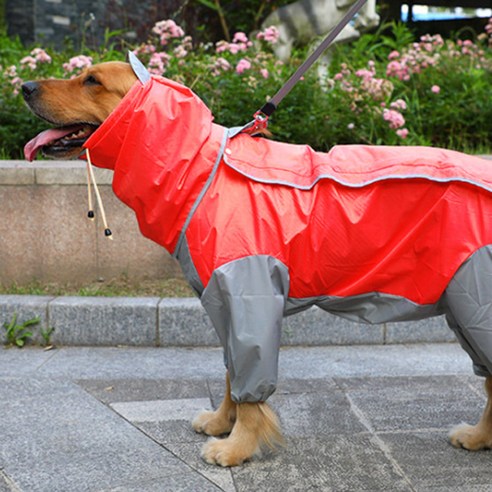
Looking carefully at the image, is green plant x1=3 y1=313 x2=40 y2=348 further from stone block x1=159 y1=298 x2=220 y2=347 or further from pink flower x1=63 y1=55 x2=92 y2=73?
pink flower x1=63 y1=55 x2=92 y2=73

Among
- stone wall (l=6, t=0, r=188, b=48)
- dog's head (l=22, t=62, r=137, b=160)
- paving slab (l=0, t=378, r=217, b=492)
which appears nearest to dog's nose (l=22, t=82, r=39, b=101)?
dog's head (l=22, t=62, r=137, b=160)

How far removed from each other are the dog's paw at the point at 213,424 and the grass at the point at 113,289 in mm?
1618

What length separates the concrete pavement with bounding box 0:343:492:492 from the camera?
2.86 metres

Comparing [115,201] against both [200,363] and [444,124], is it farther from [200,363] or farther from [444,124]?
[444,124]

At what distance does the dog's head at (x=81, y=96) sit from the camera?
9.43 ft

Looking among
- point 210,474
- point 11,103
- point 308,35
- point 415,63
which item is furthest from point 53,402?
point 308,35

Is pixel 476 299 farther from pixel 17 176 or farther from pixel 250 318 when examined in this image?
pixel 17 176

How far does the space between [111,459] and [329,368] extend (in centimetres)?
162

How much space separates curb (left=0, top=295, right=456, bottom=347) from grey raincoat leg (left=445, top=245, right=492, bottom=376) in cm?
190

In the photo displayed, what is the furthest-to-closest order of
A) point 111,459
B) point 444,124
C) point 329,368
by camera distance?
point 444,124, point 329,368, point 111,459

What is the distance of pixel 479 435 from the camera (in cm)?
317

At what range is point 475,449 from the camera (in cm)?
317

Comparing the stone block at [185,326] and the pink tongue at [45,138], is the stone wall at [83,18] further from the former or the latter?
the pink tongue at [45,138]

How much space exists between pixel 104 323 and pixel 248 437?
6.21ft
